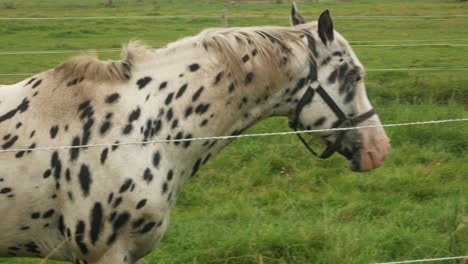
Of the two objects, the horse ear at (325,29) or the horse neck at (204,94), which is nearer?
the horse neck at (204,94)

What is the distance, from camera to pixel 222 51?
9.59 ft

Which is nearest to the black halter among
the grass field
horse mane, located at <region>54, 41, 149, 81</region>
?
the grass field

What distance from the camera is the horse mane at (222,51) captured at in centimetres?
285

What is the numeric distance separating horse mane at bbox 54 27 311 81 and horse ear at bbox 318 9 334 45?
10 cm

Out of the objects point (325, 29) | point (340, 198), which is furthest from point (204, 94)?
point (340, 198)

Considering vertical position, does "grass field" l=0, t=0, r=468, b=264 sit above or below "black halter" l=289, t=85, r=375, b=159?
below

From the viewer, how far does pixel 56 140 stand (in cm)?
272

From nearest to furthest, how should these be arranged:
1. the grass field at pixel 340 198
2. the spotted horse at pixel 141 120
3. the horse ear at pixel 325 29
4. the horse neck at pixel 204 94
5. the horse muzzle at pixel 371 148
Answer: the spotted horse at pixel 141 120 → the horse neck at pixel 204 94 → the horse ear at pixel 325 29 → the horse muzzle at pixel 371 148 → the grass field at pixel 340 198

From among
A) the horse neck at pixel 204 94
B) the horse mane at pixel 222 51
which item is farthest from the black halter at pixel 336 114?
the horse mane at pixel 222 51

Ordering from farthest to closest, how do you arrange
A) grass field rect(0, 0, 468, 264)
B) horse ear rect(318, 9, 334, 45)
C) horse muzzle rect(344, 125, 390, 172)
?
grass field rect(0, 0, 468, 264), horse muzzle rect(344, 125, 390, 172), horse ear rect(318, 9, 334, 45)

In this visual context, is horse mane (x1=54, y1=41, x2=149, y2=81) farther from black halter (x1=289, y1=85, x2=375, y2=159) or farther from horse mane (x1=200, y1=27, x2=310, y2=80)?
black halter (x1=289, y1=85, x2=375, y2=159)

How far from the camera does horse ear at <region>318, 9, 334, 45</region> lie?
2.97 metres

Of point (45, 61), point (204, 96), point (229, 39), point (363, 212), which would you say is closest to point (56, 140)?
point (204, 96)

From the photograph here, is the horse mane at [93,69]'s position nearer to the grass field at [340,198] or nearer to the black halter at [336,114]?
the black halter at [336,114]
